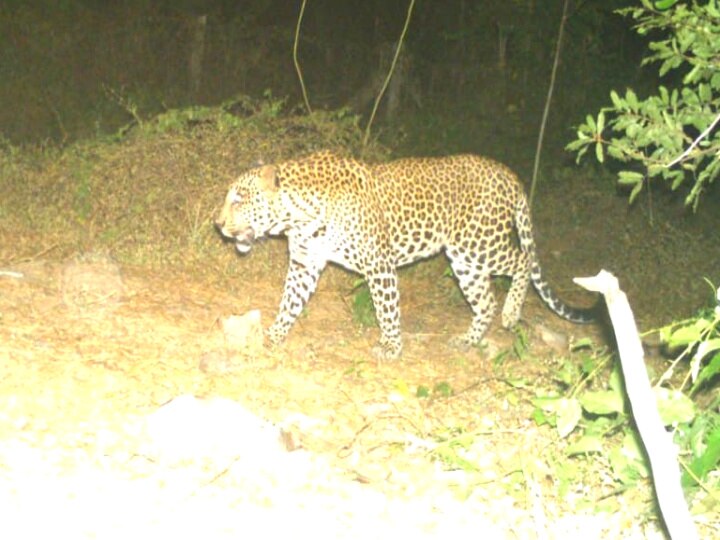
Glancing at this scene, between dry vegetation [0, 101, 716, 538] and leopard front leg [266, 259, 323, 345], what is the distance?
138mm

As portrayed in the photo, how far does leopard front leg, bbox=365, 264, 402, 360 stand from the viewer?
7.03 meters

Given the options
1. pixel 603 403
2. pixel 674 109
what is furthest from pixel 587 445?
pixel 674 109

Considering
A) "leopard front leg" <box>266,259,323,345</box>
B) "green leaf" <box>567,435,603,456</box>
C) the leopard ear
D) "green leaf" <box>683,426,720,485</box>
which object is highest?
the leopard ear

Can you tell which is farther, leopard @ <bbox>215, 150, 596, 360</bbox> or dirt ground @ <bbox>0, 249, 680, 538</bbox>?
leopard @ <bbox>215, 150, 596, 360</bbox>

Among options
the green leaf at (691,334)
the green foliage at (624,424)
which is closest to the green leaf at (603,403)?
the green foliage at (624,424)

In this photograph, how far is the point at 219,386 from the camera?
6.25 metres

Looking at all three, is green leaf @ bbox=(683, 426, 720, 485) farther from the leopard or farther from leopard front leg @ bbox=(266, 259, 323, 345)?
leopard front leg @ bbox=(266, 259, 323, 345)

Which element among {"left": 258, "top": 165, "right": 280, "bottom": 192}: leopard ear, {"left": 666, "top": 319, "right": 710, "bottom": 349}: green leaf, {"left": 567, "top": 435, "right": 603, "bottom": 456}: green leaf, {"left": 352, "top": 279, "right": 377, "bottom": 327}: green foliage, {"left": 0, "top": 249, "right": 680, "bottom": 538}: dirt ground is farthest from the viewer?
{"left": 352, "top": 279, "right": 377, "bottom": 327}: green foliage

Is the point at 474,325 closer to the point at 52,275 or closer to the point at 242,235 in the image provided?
the point at 242,235

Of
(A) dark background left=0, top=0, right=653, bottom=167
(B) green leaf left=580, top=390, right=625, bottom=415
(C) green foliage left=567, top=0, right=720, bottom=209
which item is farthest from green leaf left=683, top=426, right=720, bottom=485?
(A) dark background left=0, top=0, right=653, bottom=167

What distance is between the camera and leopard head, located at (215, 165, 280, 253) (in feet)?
22.4

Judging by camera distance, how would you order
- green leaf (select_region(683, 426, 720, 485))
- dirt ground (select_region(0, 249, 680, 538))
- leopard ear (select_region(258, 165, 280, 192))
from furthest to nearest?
leopard ear (select_region(258, 165, 280, 192)) → dirt ground (select_region(0, 249, 680, 538)) → green leaf (select_region(683, 426, 720, 485))

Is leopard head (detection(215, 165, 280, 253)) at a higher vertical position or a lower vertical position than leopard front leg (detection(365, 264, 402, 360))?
higher

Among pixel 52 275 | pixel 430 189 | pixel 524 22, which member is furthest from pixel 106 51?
pixel 430 189
